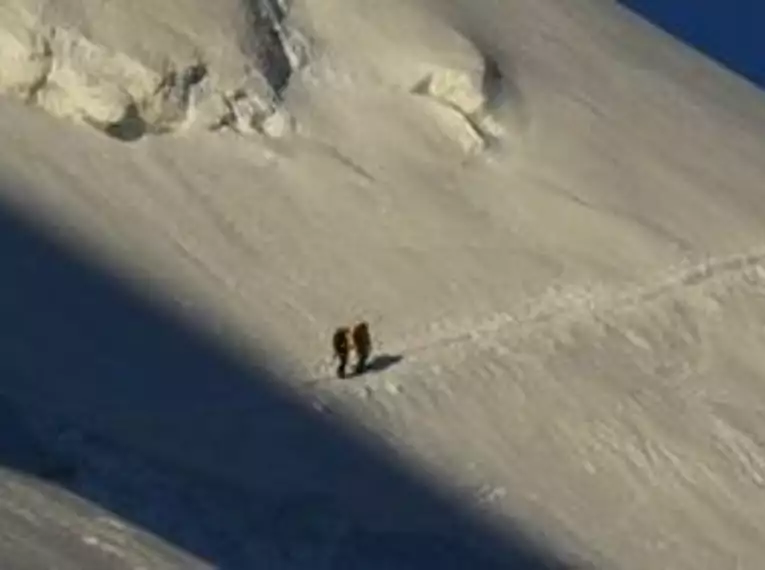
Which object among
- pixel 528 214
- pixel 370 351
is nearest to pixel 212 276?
pixel 370 351

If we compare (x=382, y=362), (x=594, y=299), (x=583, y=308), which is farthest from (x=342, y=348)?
(x=594, y=299)

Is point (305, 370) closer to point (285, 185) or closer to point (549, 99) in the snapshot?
point (285, 185)

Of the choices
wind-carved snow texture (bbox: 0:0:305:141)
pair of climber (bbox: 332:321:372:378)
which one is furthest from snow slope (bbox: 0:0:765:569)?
pair of climber (bbox: 332:321:372:378)

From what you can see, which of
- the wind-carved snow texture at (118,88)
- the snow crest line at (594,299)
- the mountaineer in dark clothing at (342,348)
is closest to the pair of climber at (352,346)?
the mountaineer in dark clothing at (342,348)

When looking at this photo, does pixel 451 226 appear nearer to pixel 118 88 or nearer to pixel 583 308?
pixel 583 308

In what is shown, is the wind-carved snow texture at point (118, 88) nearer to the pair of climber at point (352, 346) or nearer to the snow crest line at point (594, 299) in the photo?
the snow crest line at point (594, 299)
